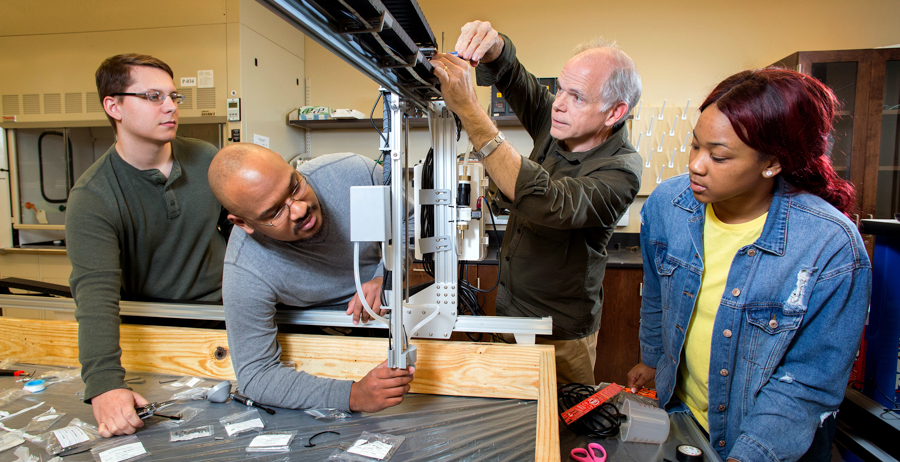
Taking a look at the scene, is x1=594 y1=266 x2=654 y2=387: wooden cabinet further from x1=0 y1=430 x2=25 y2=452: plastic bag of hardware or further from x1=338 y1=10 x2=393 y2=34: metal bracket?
x1=0 y1=430 x2=25 y2=452: plastic bag of hardware

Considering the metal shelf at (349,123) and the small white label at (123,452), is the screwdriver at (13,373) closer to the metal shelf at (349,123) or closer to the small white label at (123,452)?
the small white label at (123,452)

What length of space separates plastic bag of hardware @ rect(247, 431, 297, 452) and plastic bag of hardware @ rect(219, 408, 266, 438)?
0.05 metres

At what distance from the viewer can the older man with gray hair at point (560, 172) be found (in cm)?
86

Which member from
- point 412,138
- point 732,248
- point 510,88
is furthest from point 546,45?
point 732,248

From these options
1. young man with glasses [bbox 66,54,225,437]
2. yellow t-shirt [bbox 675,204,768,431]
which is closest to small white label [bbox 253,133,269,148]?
young man with glasses [bbox 66,54,225,437]

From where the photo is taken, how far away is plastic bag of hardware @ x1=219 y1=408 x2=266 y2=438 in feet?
2.90

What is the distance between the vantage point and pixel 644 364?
3.74ft

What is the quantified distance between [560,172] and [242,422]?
997 mm

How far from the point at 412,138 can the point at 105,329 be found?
2.43m

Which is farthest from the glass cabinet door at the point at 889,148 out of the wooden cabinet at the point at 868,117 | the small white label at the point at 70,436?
the small white label at the point at 70,436

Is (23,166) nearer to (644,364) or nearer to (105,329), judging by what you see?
(105,329)

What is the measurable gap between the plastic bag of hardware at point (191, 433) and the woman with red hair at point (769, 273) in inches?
40.1

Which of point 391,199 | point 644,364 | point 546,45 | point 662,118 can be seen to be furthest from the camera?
point 546,45

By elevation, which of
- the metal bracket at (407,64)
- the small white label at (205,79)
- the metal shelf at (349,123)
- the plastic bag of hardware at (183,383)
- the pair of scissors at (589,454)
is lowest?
the plastic bag of hardware at (183,383)
